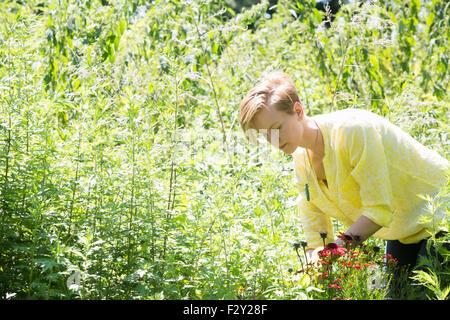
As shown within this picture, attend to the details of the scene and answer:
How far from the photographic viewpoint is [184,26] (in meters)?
4.44

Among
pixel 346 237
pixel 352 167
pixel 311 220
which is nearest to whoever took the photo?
pixel 346 237

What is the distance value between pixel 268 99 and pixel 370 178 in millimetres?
515

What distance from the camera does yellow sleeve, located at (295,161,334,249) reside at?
2391 mm

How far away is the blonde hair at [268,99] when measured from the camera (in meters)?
2.06

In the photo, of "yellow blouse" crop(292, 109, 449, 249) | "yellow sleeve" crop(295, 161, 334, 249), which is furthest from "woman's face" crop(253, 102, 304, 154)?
"yellow sleeve" crop(295, 161, 334, 249)

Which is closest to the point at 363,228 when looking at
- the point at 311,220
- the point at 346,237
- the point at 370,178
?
the point at 346,237

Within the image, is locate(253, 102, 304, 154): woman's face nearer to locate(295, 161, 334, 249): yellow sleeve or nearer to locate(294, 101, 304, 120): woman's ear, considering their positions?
locate(294, 101, 304, 120): woman's ear

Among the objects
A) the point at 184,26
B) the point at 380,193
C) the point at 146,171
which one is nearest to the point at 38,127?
the point at 146,171

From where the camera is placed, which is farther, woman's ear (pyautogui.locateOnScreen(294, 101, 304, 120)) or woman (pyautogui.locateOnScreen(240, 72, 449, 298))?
woman's ear (pyautogui.locateOnScreen(294, 101, 304, 120))

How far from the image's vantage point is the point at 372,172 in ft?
6.60

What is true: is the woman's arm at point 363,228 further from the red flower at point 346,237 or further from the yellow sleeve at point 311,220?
the yellow sleeve at point 311,220

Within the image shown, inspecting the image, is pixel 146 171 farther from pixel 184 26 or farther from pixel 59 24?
pixel 184 26

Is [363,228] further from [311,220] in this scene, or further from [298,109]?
[298,109]

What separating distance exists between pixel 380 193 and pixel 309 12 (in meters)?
2.59
